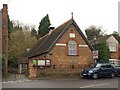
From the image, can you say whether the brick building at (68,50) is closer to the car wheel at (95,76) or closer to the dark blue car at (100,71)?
the dark blue car at (100,71)

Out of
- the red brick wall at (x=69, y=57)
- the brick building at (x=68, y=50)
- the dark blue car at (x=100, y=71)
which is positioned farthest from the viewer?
the red brick wall at (x=69, y=57)

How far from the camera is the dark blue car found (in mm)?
31156

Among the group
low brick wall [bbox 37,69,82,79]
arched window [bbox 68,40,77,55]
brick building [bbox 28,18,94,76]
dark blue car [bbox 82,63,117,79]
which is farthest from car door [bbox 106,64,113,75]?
arched window [bbox 68,40,77,55]

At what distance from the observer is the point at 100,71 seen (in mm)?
31672

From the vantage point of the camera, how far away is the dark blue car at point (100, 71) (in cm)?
3116

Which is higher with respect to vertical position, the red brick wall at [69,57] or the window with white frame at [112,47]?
the window with white frame at [112,47]

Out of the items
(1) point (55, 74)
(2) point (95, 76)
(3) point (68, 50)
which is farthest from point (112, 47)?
(2) point (95, 76)

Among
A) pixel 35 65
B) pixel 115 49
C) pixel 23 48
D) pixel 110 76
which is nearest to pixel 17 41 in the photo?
pixel 23 48

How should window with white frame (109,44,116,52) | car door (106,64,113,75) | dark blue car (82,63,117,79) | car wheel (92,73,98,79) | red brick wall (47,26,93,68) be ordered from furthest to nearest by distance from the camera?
window with white frame (109,44,116,52), red brick wall (47,26,93,68), car door (106,64,113,75), dark blue car (82,63,117,79), car wheel (92,73,98,79)

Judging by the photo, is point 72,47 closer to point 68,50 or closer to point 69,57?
point 68,50

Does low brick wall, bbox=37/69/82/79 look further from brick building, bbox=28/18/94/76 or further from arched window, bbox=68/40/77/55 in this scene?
arched window, bbox=68/40/77/55

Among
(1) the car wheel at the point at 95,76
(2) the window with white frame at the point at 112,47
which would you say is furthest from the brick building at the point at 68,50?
(2) the window with white frame at the point at 112,47

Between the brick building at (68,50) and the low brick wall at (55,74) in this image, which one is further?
the brick building at (68,50)

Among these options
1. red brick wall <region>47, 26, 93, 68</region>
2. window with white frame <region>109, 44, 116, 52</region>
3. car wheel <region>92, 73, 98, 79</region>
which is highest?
window with white frame <region>109, 44, 116, 52</region>
